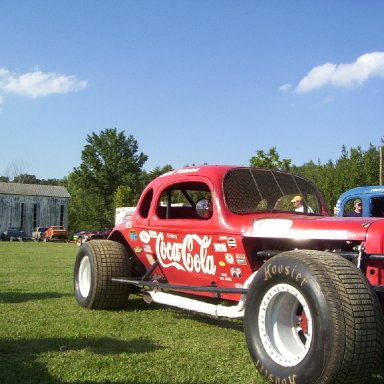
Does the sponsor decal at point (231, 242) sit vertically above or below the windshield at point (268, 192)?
below

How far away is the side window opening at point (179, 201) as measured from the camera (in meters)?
6.57

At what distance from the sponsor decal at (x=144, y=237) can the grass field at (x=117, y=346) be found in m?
0.91

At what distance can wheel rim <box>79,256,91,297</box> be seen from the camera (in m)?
7.36

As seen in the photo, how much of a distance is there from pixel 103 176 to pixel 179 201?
69645 mm

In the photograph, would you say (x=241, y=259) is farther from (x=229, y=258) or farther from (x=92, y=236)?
(x=92, y=236)

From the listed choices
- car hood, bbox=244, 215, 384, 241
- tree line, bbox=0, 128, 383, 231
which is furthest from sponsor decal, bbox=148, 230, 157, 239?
tree line, bbox=0, 128, 383, 231

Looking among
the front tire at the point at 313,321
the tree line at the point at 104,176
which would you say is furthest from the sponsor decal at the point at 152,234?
the tree line at the point at 104,176

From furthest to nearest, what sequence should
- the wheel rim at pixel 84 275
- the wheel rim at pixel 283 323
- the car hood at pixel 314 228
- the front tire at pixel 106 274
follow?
the wheel rim at pixel 84 275, the front tire at pixel 106 274, the car hood at pixel 314 228, the wheel rim at pixel 283 323

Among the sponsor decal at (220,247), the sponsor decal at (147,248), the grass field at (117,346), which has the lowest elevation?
the grass field at (117,346)

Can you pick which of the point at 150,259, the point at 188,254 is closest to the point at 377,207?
the point at 150,259

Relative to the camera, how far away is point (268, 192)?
236 inches

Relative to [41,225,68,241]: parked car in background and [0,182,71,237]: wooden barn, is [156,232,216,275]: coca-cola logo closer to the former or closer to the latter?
[41,225,68,241]: parked car in background

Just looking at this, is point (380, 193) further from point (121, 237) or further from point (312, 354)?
point (312, 354)

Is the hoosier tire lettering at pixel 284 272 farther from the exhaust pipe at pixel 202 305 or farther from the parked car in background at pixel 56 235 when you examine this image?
the parked car in background at pixel 56 235
